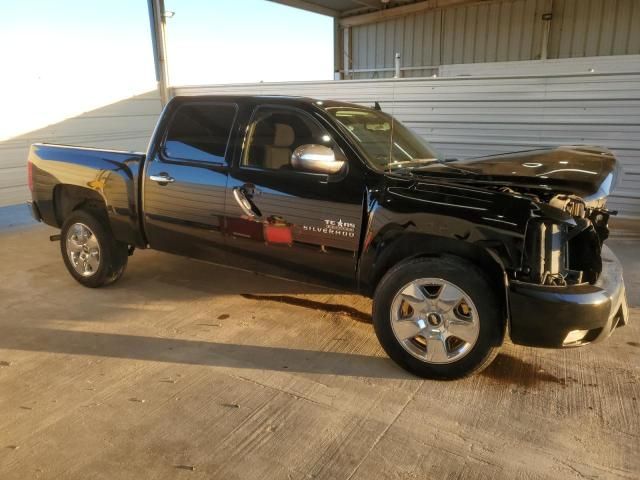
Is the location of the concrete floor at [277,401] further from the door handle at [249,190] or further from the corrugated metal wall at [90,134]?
the corrugated metal wall at [90,134]

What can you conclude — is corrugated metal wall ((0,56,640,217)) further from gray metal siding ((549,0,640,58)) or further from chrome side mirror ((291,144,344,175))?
chrome side mirror ((291,144,344,175))

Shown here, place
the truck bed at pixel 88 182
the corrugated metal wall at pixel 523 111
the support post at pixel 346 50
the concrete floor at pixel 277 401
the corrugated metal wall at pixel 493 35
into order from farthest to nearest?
the support post at pixel 346 50 < the corrugated metal wall at pixel 493 35 < the corrugated metal wall at pixel 523 111 < the truck bed at pixel 88 182 < the concrete floor at pixel 277 401

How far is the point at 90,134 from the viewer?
10.2 m

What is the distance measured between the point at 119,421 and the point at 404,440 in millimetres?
1601

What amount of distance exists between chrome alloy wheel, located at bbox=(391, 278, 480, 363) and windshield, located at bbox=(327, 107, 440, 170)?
3.06ft

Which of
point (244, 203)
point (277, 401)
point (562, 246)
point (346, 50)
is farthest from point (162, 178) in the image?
point (346, 50)

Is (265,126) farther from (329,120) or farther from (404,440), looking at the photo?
(404,440)

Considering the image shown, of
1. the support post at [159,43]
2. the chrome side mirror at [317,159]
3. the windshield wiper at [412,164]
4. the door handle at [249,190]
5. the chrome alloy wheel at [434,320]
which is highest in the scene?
the support post at [159,43]

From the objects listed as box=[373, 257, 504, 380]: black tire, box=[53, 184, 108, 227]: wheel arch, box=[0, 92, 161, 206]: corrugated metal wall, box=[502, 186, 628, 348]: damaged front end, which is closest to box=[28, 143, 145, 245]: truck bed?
box=[53, 184, 108, 227]: wheel arch

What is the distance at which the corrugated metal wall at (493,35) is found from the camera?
12.8m

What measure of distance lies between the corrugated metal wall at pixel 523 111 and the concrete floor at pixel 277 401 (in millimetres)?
4128

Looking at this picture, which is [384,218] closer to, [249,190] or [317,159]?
[317,159]

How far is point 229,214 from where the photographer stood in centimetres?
395

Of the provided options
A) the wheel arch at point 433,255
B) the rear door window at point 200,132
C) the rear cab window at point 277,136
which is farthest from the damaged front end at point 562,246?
the rear door window at point 200,132
